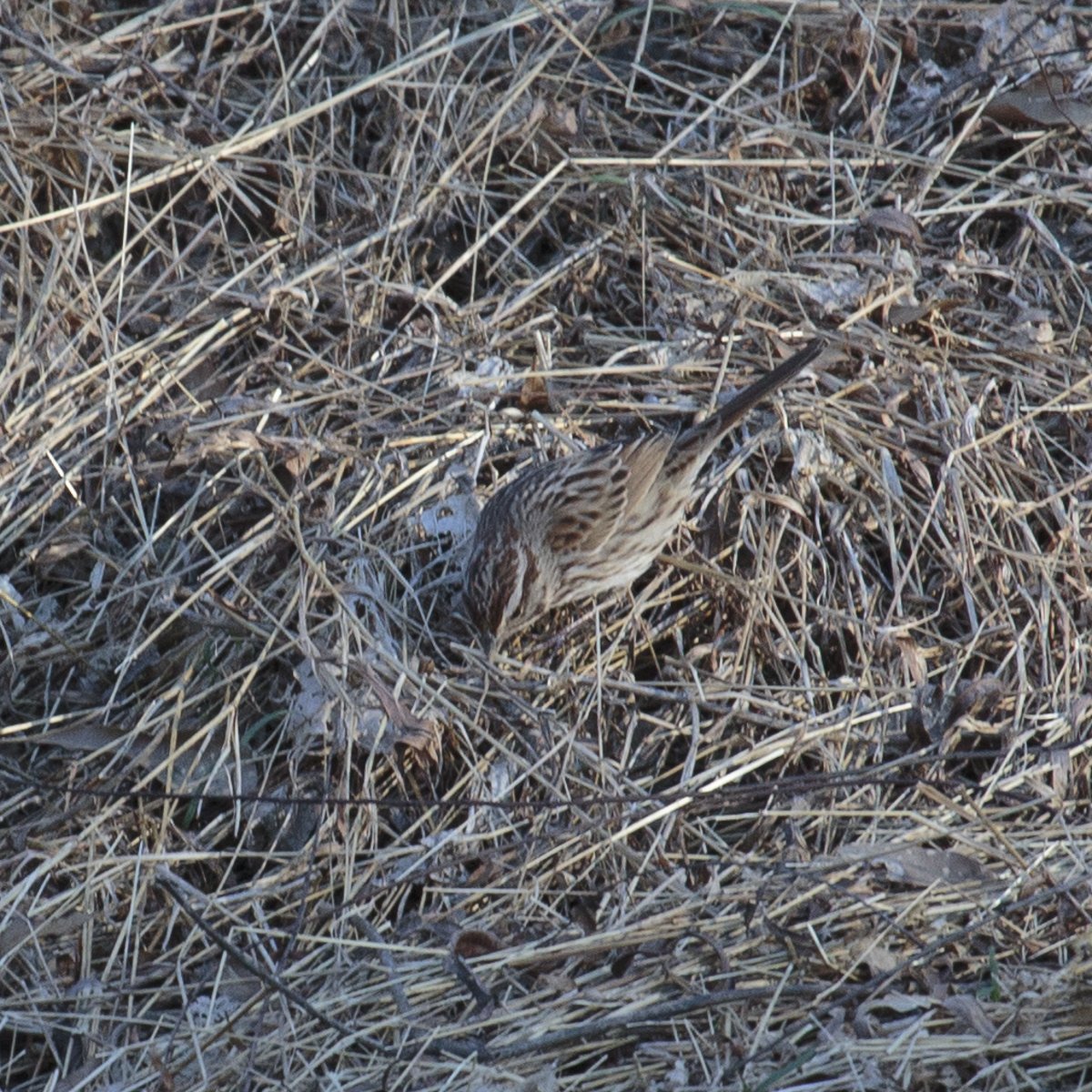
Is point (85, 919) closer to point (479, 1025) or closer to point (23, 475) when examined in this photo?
point (479, 1025)

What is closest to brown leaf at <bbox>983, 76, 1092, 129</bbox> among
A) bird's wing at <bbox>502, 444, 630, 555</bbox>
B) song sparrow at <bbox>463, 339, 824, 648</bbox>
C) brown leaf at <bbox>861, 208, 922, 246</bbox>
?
brown leaf at <bbox>861, 208, 922, 246</bbox>

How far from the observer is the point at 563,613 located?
4.86 m

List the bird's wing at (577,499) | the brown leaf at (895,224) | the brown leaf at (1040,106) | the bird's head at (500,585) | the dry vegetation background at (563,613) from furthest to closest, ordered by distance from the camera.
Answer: the brown leaf at (1040,106) → the brown leaf at (895,224) → the bird's wing at (577,499) → the bird's head at (500,585) → the dry vegetation background at (563,613)

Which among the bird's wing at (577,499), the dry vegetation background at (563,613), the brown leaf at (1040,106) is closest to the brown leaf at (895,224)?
Result: the dry vegetation background at (563,613)

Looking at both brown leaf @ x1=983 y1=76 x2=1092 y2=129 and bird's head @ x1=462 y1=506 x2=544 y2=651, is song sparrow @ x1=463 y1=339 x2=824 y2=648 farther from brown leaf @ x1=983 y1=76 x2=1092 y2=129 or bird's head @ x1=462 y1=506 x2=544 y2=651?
brown leaf @ x1=983 y1=76 x2=1092 y2=129

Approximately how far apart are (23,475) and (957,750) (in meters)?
2.84

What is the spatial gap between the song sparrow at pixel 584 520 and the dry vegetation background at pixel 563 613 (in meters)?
0.12

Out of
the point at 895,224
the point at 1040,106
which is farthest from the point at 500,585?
the point at 1040,106

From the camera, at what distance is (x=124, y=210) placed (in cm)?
534

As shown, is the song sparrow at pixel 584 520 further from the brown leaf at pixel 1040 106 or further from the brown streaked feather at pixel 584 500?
the brown leaf at pixel 1040 106

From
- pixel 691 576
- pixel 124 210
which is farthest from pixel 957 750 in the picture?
pixel 124 210

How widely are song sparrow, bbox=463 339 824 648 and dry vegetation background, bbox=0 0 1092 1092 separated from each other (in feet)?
0.40

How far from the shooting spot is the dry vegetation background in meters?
3.73

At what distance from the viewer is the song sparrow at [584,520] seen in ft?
14.8
